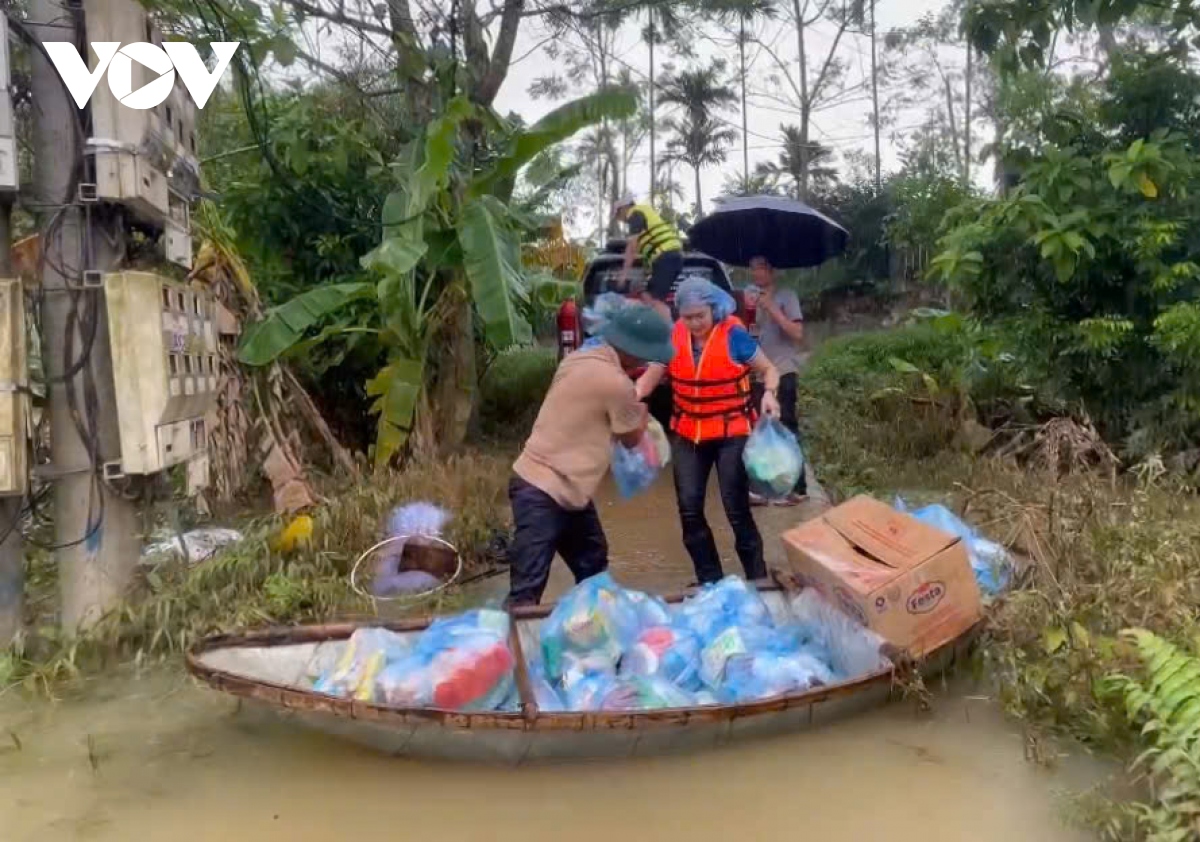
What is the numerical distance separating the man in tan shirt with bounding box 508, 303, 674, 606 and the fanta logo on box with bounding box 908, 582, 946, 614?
4.67 feet

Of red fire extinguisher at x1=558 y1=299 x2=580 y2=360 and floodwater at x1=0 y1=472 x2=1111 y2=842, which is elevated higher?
red fire extinguisher at x1=558 y1=299 x2=580 y2=360

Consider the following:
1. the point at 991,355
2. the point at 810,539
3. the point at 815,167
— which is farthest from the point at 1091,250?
the point at 815,167

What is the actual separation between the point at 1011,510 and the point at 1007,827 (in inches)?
77.7

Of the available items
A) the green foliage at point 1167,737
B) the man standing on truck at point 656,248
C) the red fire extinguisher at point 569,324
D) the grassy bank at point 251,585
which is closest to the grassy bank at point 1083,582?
the green foliage at point 1167,737

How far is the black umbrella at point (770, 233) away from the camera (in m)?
8.89

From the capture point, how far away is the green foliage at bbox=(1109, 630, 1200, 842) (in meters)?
3.18

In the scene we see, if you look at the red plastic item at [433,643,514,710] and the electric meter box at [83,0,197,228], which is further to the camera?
the electric meter box at [83,0,197,228]

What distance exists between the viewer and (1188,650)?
4.03 meters

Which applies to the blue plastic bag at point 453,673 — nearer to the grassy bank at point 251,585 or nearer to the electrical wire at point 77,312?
the grassy bank at point 251,585

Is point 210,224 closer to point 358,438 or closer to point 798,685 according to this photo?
point 358,438

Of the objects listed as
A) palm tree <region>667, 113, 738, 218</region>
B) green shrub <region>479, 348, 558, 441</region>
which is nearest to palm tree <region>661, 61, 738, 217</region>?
palm tree <region>667, 113, 738, 218</region>

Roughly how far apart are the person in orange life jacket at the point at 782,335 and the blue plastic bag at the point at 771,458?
6.24ft

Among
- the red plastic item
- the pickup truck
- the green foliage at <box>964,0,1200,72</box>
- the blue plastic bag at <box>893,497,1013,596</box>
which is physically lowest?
the red plastic item

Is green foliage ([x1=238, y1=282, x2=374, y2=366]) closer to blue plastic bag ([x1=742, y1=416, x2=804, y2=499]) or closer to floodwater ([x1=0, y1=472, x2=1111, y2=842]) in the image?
floodwater ([x1=0, y1=472, x2=1111, y2=842])
